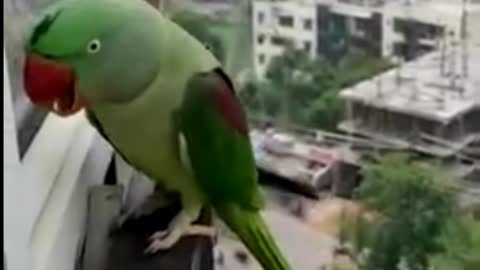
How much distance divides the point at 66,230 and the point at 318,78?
1.05 ft

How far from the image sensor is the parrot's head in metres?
0.67

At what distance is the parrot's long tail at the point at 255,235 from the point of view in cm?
77

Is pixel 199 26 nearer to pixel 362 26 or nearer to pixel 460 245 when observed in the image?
pixel 362 26

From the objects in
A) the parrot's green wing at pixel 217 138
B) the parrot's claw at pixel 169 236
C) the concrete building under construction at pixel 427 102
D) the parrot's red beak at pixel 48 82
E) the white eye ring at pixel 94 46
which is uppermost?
the white eye ring at pixel 94 46

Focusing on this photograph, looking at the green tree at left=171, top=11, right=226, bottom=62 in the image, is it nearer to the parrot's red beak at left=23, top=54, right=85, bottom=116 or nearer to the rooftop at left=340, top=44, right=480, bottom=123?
the rooftop at left=340, top=44, right=480, bottom=123

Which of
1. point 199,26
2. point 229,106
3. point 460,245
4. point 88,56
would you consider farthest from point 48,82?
point 460,245

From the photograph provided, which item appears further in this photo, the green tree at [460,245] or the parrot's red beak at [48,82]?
the green tree at [460,245]

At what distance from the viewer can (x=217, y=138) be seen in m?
0.73

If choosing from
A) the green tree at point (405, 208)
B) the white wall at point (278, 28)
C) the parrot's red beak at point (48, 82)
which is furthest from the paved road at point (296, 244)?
the parrot's red beak at point (48, 82)

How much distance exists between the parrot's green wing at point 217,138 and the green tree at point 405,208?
25 cm

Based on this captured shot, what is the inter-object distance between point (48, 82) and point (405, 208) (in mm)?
425

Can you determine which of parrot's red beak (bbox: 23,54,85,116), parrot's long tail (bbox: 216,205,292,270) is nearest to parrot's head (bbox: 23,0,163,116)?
parrot's red beak (bbox: 23,54,85,116)

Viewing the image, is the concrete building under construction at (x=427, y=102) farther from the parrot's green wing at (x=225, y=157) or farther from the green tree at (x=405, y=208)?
the parrot's green wing at (x=225, y=157)

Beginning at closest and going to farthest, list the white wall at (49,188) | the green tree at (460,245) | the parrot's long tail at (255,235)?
the white wall at (49,188) → the parrot's long tail at (255,235) → the green tree at (460,245)
